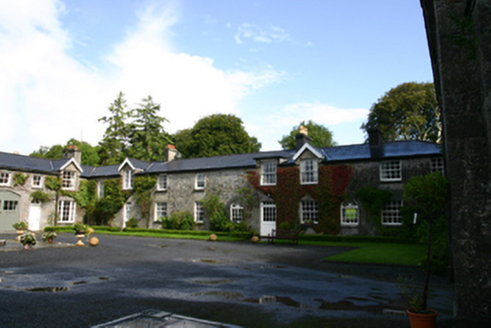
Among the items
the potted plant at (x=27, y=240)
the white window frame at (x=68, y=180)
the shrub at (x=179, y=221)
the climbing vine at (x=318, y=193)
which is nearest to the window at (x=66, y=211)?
the white window frame at (x=68, y=180)

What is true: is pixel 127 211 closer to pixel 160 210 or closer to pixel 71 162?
pixel 160 210

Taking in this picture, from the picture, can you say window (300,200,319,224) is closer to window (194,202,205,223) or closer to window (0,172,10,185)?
window (194,202,205,223)

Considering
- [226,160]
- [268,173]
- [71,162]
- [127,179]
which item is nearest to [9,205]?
[71,162]

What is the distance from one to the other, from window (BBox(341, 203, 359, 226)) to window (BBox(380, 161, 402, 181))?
117 inches

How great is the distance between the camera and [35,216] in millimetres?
35812

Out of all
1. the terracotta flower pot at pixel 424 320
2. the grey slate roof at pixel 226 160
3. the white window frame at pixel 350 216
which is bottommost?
the terracotta flower pot at pixel 424 320

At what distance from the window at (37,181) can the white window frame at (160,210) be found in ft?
39.9

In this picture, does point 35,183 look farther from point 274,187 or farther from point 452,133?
point 452,133

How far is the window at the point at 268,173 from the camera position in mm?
30469

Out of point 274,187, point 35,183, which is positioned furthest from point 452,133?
point 35,183

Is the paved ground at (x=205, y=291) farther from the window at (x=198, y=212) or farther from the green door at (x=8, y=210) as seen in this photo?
the green door at (x=8, y=210)

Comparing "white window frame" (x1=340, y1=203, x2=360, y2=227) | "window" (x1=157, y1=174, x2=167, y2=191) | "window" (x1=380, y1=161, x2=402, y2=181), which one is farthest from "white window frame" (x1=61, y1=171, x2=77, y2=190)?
"window" (x1=380, y1=161, x2=402, y2=181)

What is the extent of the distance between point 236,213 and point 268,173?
15.3 feet

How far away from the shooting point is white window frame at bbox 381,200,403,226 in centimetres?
2528
